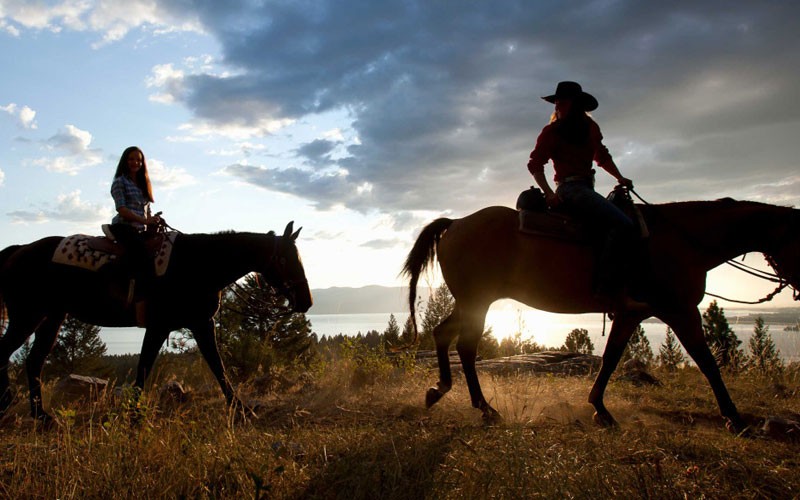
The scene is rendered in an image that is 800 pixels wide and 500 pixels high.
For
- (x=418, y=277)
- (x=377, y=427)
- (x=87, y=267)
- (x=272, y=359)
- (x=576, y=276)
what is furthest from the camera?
(x=272, y=359)

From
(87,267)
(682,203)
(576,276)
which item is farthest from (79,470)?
(682,203)

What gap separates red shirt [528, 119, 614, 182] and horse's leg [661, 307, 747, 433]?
1954mm

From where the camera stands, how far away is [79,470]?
3.20 m

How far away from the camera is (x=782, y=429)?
466 centimetres

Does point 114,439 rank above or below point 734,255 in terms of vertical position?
below

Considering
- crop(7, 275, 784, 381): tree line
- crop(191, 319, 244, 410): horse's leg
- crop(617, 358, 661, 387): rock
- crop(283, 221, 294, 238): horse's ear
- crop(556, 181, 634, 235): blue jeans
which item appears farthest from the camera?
crop(7, 275, 784, 381): tree line

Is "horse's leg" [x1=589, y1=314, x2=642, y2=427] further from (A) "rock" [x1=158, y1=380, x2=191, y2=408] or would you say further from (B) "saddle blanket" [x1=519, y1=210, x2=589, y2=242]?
(A) "rock" [x1=158, y1=380, x2=191, y2=408]

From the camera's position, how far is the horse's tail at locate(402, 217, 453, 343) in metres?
6.90

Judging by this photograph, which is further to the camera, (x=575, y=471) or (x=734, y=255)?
(x=734, y=255)

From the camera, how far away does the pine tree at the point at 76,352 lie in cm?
3306

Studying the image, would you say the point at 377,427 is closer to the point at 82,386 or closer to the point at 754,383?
the point at 82,386

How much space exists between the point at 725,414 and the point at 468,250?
128 inches

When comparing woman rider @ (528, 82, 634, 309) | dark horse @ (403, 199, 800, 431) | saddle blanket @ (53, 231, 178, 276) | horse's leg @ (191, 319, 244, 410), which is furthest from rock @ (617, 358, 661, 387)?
saddle blanket @ (53, 231, 178, 276)

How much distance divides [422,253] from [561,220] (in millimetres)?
1873
